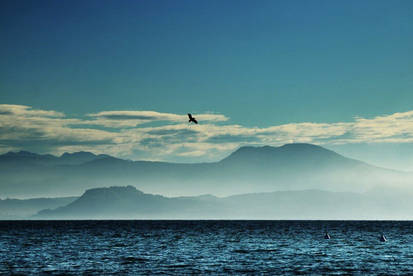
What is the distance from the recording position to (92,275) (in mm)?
56531

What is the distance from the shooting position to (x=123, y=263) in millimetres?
66750

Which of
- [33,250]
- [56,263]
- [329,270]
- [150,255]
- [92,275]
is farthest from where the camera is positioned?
[33,250]

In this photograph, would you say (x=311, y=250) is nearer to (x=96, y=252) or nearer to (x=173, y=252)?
(x=173, y=252)

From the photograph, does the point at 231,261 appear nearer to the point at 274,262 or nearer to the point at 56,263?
the point at 274,262

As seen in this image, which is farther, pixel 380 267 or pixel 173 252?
pixel 173 252

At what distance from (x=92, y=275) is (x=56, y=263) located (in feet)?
39.4

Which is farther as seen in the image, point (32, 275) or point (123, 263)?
point (123, 263)

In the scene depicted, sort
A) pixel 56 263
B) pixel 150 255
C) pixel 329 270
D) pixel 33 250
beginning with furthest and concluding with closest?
1. pixel 33 250
2. pixel 150 255
3. pixel 56 263
4. pixel 329 270

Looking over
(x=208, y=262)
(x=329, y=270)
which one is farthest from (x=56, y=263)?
(x=329, y=270)

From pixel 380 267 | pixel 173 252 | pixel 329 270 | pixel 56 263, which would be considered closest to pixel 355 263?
pixel 380 267

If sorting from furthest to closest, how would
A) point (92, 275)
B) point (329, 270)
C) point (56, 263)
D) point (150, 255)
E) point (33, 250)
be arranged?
1. point (33, 250)
2. point (150, 255)
3. point (56, 263)
4. point (329, 270)
5. point (92, 275)

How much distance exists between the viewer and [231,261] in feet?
227

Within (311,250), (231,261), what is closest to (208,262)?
(231,261)

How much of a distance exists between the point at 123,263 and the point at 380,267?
2928cm
